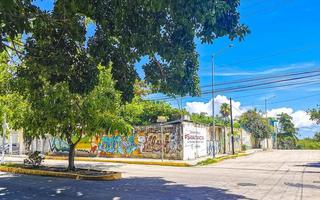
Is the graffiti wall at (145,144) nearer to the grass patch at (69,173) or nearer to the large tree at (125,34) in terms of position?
the grass patch at (69,173)

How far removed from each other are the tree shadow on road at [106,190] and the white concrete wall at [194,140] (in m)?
15.4

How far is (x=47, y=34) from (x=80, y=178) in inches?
336

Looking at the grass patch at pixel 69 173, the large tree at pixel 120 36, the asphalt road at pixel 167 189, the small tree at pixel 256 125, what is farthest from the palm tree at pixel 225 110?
the large tree at pixel 120 36

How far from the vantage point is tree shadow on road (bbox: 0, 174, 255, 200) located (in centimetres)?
1212

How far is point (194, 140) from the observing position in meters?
34.3

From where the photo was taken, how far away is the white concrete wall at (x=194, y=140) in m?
31.8

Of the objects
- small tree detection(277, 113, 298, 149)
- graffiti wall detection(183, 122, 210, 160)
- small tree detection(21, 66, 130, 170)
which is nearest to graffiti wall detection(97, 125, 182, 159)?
graffiti wall detection(183, 122, 210, 160)

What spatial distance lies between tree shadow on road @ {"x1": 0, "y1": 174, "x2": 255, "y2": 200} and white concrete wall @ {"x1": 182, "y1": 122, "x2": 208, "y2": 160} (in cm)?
1539

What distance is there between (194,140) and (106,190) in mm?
21419

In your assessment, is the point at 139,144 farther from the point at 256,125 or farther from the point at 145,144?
the point at 256,125

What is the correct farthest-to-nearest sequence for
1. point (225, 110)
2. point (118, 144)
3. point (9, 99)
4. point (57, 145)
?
point (225, 110), point (57, 145), point (118, 144), point (9, 99)

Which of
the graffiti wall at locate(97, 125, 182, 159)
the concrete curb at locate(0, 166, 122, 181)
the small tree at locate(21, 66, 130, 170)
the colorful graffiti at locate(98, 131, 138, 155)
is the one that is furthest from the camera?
the colorful graffiti at locate(98, 131, 138, 155)

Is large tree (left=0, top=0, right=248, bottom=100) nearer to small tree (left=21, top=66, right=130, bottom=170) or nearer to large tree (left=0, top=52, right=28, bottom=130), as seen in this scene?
small tree (left=21, top=66, right=130, bottom=170)

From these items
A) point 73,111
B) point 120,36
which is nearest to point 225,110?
point 73,111
